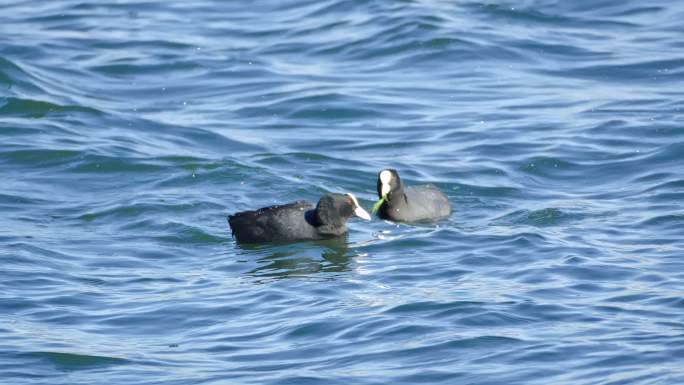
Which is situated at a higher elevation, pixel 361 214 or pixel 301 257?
pixel 361 214

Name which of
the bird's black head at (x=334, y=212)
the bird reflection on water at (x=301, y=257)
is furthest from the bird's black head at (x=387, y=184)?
the bird reflection on water at (x=301, y=257)

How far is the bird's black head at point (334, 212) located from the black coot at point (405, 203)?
0.69 m

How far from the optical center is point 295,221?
41.5 feet

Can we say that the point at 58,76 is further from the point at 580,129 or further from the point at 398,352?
the point at 398,352

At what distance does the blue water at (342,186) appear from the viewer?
925cm

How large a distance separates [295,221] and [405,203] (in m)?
1.34

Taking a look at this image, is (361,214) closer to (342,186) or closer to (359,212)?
(359,212)

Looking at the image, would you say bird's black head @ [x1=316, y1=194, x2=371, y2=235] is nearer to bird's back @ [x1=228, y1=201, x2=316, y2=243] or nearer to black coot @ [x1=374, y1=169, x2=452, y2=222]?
bird's back @ [x1=228, y1=201, x2=316, y2=243]

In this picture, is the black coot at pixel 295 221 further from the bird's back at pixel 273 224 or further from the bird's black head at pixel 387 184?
the bird's black head at pixel 387 184

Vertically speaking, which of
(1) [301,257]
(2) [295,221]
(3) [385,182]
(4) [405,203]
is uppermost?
(3) [385,182]

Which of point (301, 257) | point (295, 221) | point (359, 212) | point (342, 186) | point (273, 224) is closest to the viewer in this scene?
point (301, 257)

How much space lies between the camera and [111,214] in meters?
13.5

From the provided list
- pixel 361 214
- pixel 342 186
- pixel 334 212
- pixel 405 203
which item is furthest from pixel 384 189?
pixel 342 186

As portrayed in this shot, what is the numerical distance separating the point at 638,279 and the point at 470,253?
1.77 metres
